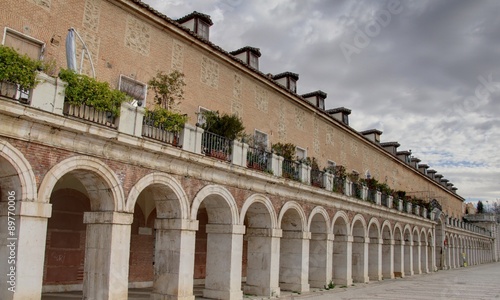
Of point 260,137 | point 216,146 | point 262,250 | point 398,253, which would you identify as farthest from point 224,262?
point 398,253

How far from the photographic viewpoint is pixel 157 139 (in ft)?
44.3

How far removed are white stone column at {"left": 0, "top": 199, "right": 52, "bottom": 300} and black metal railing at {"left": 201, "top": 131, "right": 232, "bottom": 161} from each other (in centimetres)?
619

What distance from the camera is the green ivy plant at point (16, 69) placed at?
9.84 m

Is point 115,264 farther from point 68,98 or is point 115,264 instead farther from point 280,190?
point 280,190

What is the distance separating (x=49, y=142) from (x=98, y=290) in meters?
4.10

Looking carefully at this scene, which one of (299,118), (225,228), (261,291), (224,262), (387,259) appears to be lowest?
(261,291)

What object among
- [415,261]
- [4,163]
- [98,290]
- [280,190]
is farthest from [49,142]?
[415,261]

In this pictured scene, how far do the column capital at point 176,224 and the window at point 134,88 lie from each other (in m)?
4.12

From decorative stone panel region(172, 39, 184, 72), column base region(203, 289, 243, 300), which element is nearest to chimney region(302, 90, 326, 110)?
decorative stone panel region(172, 39, 184, 72)

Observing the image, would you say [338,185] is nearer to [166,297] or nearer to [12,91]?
[166,297]

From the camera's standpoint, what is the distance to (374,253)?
29047 mm

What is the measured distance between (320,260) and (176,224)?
10743 mm

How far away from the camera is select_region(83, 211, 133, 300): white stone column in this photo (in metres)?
11.9

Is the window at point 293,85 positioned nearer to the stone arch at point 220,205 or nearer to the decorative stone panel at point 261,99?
the decorative stone panel at point 261,99
